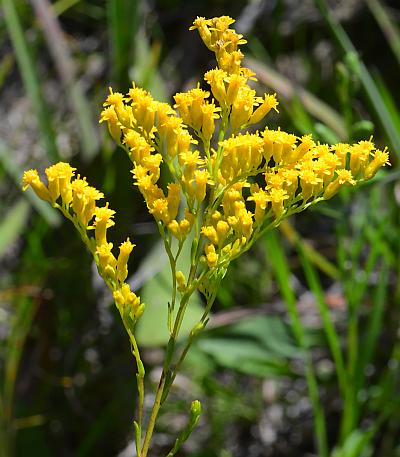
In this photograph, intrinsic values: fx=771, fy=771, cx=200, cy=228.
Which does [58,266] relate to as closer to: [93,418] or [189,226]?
[93,418]

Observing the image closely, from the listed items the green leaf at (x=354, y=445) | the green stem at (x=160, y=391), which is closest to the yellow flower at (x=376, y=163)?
the green stem at (x=160, y=391)

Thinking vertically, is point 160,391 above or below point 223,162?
below

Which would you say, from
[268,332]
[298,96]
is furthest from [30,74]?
[268,332]

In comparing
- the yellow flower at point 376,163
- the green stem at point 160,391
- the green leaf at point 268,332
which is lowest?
the green leaf at point 268,332

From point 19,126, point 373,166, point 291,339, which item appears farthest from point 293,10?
point 373,166

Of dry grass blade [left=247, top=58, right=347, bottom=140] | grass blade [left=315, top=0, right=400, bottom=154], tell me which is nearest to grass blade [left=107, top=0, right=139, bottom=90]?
dry grass blade [left=247, top=58, right=347, bottom=140]

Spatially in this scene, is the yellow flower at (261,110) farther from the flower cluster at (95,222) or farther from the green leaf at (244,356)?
the green leaf at (244,356)

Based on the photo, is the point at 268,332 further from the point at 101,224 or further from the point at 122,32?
the point at 101,224

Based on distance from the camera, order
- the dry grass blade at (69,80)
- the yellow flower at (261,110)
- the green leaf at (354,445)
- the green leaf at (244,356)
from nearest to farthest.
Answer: the yellow flower at (261,110) < the green leaf at (354,445) < the green leaf at (244,356) < the dry grass blade at (69,80)
